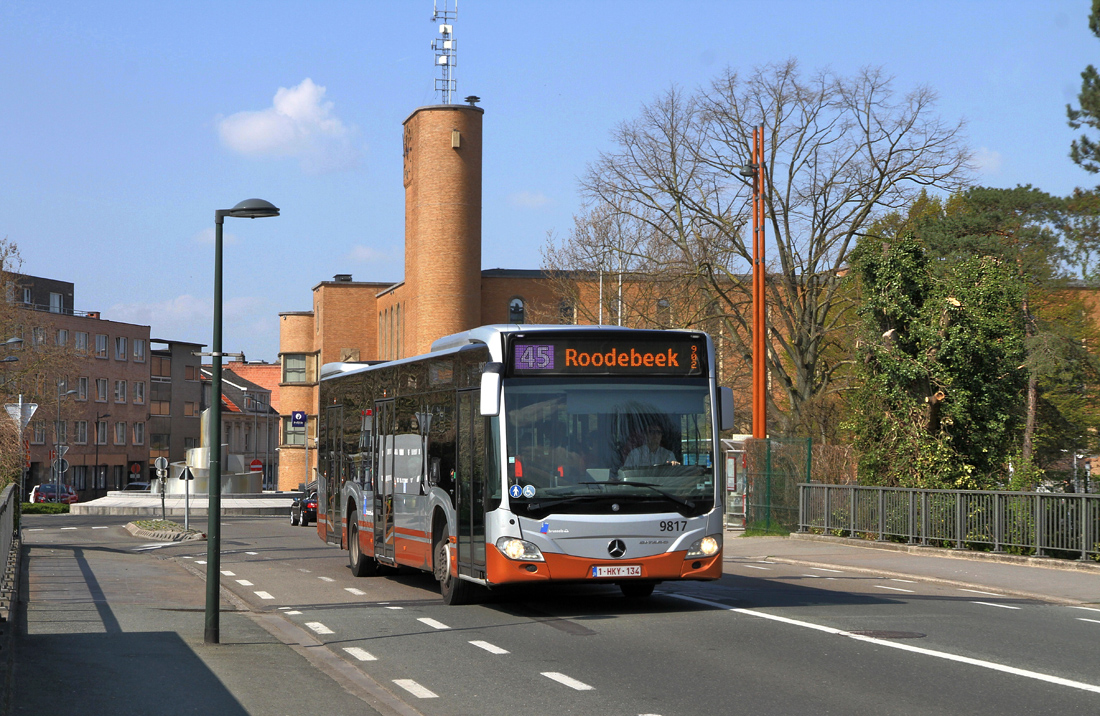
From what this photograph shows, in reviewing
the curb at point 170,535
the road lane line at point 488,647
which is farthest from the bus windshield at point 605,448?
the curb at point 170,535

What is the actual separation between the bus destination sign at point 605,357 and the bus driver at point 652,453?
2.23 feet

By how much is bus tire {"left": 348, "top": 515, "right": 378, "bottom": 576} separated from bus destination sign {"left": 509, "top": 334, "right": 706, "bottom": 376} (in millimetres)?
6786

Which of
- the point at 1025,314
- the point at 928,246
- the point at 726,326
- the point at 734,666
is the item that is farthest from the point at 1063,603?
the point at 726,326

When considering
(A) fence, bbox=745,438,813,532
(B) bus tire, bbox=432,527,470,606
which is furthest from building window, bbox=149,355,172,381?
(B) bus tire, bbox=432,527,470,606

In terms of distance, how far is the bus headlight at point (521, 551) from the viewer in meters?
13.0

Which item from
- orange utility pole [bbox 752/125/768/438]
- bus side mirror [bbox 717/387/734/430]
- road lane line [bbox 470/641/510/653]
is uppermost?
orange utility pole [bbox 752/125/768/438]

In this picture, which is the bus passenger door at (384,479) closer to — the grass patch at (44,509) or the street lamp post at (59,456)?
the grass patch at (44,509)

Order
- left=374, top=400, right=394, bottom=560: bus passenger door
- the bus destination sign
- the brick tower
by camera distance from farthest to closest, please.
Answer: the brick tower
left=374, top=400, right=394, bottom=560: bus passenger door
the bus destination sign

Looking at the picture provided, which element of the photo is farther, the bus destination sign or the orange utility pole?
the orange utility pole

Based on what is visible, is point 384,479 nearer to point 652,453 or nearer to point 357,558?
point 357,558

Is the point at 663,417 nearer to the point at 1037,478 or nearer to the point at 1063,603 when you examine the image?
the point at 1063,603

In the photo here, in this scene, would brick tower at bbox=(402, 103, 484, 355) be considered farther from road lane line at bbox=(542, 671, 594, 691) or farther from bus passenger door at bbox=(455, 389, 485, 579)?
road lane line at bbox=(542, 671, 594, 691)

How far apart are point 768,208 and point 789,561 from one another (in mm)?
22807

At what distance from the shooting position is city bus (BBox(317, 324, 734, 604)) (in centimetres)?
1305
